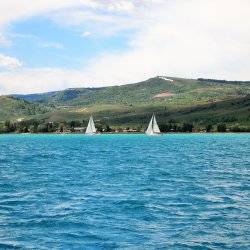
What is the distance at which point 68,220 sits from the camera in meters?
38.5

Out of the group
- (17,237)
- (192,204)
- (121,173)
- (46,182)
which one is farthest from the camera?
(121,173)

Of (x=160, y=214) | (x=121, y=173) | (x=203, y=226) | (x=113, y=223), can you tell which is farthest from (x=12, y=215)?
(x=121, y=173)

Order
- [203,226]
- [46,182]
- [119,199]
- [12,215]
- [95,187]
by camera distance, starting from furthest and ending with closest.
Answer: [46,182]
[95,187]
[119,199]
[12,215]
[203,226]

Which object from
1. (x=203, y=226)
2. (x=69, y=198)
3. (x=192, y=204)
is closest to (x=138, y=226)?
(x=203, y=226)

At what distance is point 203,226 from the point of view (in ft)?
120

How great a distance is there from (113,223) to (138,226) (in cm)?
198

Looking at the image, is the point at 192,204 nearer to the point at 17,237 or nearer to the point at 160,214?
the point at 160,214

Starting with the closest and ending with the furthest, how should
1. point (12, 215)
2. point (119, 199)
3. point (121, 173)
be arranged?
point (12, 215), point (119, 199), point (121, 173)

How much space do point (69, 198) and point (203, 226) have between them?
54.4 ft

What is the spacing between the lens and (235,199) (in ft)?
157

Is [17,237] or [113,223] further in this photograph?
[113,223]

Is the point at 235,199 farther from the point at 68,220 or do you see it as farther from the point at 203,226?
the point at 68,220

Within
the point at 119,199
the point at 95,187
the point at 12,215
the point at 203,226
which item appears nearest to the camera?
the point at 203,226

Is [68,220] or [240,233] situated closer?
[240,233]
